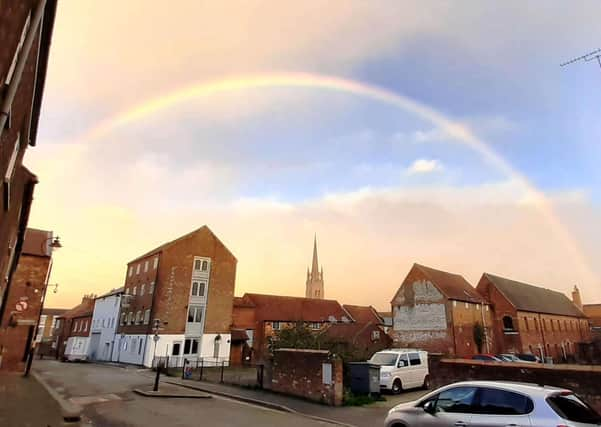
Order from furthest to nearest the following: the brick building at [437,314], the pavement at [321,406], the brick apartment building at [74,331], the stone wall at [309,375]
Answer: the brick apartment building at [74,331] < the brick building at [437,314] < the stone wall at [309,375] < the pavement at [321,406]

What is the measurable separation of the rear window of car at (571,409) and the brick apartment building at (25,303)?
30.1 m

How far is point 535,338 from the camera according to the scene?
162 ft

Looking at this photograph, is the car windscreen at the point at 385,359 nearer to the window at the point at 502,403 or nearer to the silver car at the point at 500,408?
the silver car at the point at 500,408

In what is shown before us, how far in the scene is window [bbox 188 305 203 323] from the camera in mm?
39625

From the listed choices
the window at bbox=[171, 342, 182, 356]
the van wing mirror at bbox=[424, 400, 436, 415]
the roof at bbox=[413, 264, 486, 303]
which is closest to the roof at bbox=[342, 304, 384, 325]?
the roof at bbox=[413, 264, 486, 303]

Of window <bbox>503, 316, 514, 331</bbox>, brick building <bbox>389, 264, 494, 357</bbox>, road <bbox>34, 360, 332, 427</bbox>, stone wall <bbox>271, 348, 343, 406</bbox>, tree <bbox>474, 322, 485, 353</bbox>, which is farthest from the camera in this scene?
window <bbox>503, 316, 514, 331</bbox>

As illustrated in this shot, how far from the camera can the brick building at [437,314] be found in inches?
1580

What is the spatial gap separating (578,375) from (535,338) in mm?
46143

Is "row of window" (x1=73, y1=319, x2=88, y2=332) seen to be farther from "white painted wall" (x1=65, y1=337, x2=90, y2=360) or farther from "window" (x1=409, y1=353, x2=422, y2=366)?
"window" (x1=409, y1=353, x2=422, y2=366)

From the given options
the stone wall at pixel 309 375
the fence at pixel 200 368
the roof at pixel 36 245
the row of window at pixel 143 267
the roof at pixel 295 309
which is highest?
the row of window at pixel 143 267

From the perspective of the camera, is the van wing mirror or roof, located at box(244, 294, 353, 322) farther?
roof, located at box(244, 294, 353, 322)

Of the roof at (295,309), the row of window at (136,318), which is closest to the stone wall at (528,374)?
the row of window at (136,318)

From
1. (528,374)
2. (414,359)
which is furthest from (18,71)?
(414,359)

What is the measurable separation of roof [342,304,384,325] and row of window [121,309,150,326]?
32.1m
